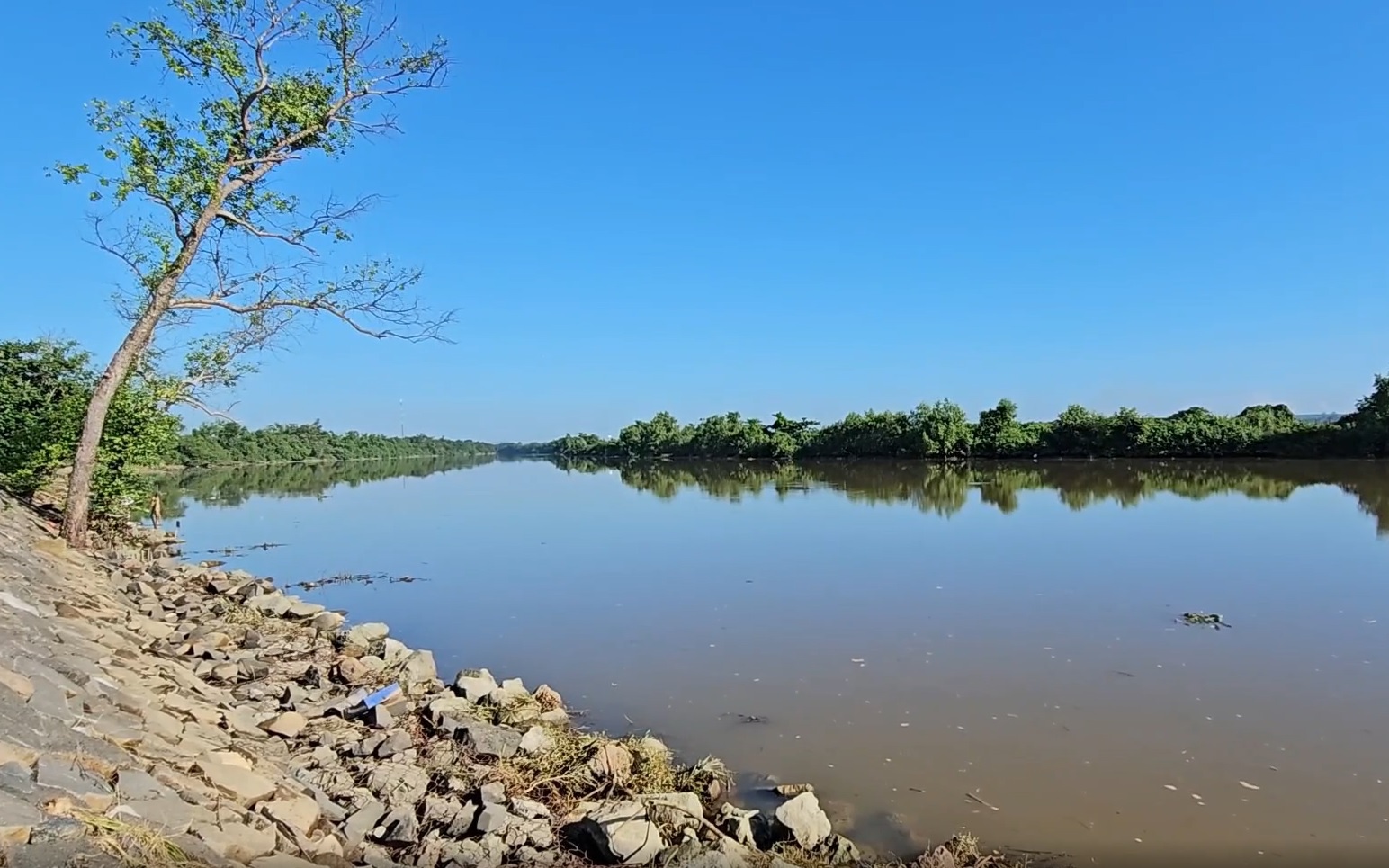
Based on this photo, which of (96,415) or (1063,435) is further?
(1063,435)

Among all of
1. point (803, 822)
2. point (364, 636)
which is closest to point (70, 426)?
point (364, 636)

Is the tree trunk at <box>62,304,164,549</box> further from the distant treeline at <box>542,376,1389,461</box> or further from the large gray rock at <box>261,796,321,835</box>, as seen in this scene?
the distant treeline at <box>542,376,1389,461</box>

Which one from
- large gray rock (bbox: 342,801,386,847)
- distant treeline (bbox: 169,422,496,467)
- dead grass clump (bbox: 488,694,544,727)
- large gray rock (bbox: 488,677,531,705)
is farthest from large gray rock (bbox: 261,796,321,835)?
distant treeline (bbox: 169,422,496,467)

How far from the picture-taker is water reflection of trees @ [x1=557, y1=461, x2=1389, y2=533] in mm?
24203

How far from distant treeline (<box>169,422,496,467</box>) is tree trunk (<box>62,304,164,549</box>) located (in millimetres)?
35506

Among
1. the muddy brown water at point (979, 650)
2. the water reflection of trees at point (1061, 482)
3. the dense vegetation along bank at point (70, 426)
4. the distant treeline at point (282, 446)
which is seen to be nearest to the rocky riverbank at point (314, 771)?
the muddy brown water at point (979, 650)

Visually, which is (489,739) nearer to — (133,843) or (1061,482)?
(133,843)

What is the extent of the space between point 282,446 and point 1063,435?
80.3 metres

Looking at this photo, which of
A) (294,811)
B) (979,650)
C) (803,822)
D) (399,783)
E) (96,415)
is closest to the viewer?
(294,811)

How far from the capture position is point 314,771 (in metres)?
4.60

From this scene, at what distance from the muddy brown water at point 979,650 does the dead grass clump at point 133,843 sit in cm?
347

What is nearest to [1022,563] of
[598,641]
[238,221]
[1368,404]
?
[598,641]

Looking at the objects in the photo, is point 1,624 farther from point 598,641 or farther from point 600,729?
point 598,641

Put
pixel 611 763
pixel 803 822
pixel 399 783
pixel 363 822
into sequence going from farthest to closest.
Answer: pixel 611 763 < pixel 399 783 < pixel 803 822 < pixel 363 822
